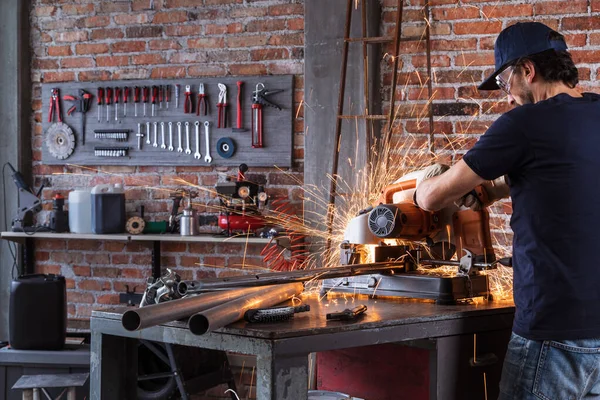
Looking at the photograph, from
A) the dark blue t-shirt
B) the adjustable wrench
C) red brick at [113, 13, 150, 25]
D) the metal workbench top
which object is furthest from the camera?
red brick at [113, 13, 150, 25]

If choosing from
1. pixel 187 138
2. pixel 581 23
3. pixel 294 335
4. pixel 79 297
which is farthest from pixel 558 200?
pixel 79 297

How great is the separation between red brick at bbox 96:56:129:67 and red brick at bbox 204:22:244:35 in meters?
0.56

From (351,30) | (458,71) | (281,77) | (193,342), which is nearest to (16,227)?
(281,77)

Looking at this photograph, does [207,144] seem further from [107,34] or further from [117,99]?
[107,34]

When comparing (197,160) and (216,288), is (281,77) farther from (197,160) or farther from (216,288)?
(216,288)

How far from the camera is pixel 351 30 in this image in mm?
4113

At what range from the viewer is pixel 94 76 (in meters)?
4.80

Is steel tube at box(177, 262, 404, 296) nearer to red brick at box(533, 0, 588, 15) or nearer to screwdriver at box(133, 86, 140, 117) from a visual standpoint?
red brick at box(533, 0, 588, 15)

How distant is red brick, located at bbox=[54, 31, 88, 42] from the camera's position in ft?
15.8

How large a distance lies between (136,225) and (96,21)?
4.32ft

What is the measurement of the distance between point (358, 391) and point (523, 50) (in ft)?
4.11

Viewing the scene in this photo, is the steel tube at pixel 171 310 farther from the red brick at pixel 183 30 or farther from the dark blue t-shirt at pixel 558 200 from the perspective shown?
the red brick at pixel 183 30

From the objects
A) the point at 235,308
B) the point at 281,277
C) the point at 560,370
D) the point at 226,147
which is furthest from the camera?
the point at 226,147

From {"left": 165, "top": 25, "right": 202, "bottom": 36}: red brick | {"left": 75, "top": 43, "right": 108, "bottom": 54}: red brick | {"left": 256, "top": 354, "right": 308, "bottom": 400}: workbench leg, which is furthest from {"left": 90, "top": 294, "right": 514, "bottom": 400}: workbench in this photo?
{"left": 75, "top": 43, "right": 108, "bottom": 54}: red brick
